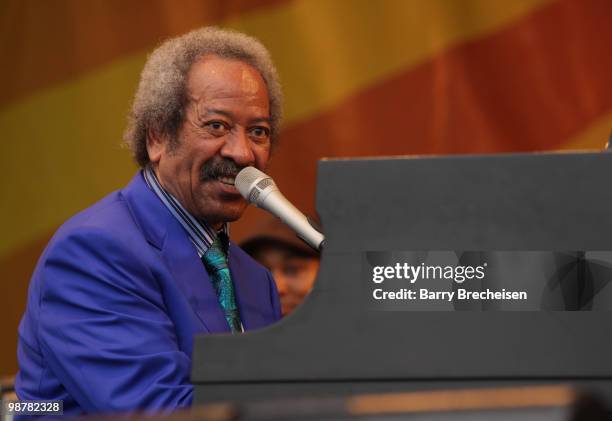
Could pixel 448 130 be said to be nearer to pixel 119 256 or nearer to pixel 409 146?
pixel 409 146

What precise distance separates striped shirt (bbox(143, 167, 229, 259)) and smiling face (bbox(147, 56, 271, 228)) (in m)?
0.02

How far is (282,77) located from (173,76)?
1300mm

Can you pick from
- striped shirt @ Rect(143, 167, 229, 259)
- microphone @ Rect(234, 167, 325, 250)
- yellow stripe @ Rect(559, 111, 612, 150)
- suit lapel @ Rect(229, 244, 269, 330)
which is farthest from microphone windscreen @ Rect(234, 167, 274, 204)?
yellow stripe @ Rect(559, 111, 612, 150)

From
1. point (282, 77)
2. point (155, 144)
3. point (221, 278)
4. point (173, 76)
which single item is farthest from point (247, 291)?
point (282, 77)

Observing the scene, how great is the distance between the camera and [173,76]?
6.95ft

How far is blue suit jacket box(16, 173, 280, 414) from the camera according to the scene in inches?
61.1

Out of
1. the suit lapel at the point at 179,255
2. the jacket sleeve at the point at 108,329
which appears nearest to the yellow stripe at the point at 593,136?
the suit lapel at the point at 179,255

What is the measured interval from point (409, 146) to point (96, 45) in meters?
1.14

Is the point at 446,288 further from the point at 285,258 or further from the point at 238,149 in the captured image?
the point at 285,258

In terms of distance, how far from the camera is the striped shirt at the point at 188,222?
80.4 inches

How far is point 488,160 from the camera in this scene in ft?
4.01

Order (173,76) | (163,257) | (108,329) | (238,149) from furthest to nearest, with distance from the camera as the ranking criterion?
(173,76), (238,149), (163,257), (108,329)

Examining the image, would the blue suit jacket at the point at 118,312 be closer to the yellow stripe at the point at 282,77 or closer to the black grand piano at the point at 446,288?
the black grand piano at the point at 446,288

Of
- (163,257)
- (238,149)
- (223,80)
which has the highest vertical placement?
(223,80)
